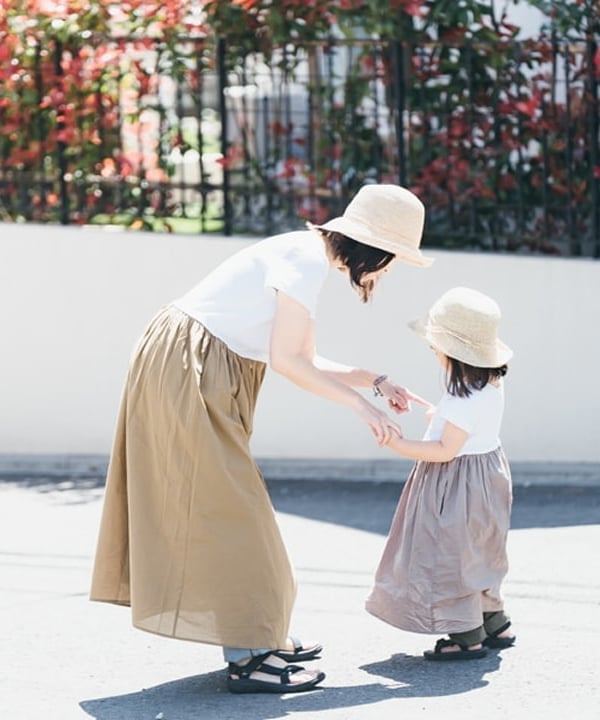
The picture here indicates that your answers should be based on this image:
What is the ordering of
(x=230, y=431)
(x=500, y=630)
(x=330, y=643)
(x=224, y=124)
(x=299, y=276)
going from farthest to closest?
(x=224, y=124)
(x=330, y=643)
(x=500, y=630)
(x=230, y=431)
(x=299, y=276)

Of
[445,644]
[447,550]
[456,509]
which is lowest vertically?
[445,644]

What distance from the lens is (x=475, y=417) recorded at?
531 centimetres

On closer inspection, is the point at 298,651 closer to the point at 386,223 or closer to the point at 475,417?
the point at 475,417

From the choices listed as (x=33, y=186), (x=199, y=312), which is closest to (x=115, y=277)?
(x=33, y=186)

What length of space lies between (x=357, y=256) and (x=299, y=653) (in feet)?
4.38

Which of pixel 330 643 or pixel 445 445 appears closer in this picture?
pixel 445 445

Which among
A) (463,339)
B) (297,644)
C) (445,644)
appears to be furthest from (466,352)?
(297,644)

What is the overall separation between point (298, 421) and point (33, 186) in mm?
2283

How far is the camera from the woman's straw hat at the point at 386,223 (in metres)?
4.96

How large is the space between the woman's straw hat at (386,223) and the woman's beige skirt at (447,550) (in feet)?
2.59

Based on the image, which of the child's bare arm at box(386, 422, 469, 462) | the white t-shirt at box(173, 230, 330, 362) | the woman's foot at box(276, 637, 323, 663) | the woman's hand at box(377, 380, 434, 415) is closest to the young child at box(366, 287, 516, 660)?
the child's bare arm at box(386, 422, 469, 462)

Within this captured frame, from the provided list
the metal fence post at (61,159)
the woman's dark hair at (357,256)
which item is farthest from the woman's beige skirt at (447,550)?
the metal fence post at (61,159)

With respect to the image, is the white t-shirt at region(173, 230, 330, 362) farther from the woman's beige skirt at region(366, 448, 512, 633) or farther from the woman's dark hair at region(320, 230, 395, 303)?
the woman's beige skirt at region(366, 448, 512, 633)

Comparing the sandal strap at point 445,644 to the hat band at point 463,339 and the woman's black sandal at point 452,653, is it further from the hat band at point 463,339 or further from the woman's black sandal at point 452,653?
the hat band at point 463,339
